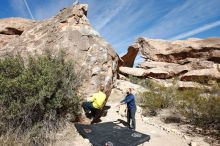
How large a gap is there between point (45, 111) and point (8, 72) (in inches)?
68.0

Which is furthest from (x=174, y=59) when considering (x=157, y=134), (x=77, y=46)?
(x=157, y=134)

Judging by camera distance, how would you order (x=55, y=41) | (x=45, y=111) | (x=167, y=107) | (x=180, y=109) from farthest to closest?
(x=167, y=107)
(x=180, y=109)
(x=55, y=41)
(x=45, y=111)

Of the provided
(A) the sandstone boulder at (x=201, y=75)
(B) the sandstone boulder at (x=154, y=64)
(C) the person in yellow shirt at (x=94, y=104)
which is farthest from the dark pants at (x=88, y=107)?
(B) the sandstone boulder at (x=154, y=64)

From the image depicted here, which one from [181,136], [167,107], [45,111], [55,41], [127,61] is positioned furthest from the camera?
[127,61]

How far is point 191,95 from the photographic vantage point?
9969 mm

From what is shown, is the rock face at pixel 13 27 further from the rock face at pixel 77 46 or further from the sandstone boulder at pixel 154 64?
the sandstone boulder at pixel 154 64

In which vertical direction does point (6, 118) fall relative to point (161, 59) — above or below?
below

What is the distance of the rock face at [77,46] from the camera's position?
902 cm

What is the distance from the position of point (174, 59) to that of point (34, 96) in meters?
23.8

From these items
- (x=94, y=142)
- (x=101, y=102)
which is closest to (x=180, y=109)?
(x=101, y=102)

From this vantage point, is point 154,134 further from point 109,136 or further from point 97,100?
point 97,100

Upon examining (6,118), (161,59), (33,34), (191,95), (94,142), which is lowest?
(94,142)

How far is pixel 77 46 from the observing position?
9438 millimetres

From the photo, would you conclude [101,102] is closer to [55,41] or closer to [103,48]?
[103,48]
